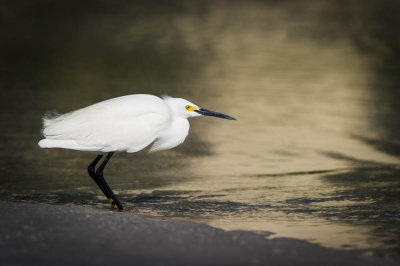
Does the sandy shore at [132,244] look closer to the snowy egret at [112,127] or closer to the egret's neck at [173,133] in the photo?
the snowy egret at [112,127]

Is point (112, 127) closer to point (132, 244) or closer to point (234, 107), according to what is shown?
point (132, 244)

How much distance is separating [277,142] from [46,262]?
527cm

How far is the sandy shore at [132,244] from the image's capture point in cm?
427

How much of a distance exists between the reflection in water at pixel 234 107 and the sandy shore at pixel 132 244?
54 centimetres

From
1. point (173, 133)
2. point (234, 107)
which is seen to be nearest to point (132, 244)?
point (173, 133)

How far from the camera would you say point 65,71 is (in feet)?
47.0

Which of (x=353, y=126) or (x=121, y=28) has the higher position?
(x=121, y=28)

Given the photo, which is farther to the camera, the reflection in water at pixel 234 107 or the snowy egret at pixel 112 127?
the reflection in water at pixel 234 107

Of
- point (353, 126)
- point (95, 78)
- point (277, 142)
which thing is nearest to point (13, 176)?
point (277, 142)

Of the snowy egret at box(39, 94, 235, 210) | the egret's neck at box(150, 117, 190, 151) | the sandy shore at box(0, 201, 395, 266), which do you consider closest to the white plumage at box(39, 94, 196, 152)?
the snowy egret at box(39, 94, 235, 210)

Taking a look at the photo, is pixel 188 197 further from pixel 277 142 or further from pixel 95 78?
pixel 95 78

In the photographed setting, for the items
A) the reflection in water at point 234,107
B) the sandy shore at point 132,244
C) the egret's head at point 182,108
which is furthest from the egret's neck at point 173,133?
the sandy shore at point 132,244

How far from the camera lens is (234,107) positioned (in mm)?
11180

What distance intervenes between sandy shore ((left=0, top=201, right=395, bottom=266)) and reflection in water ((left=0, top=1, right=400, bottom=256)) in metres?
0.54
